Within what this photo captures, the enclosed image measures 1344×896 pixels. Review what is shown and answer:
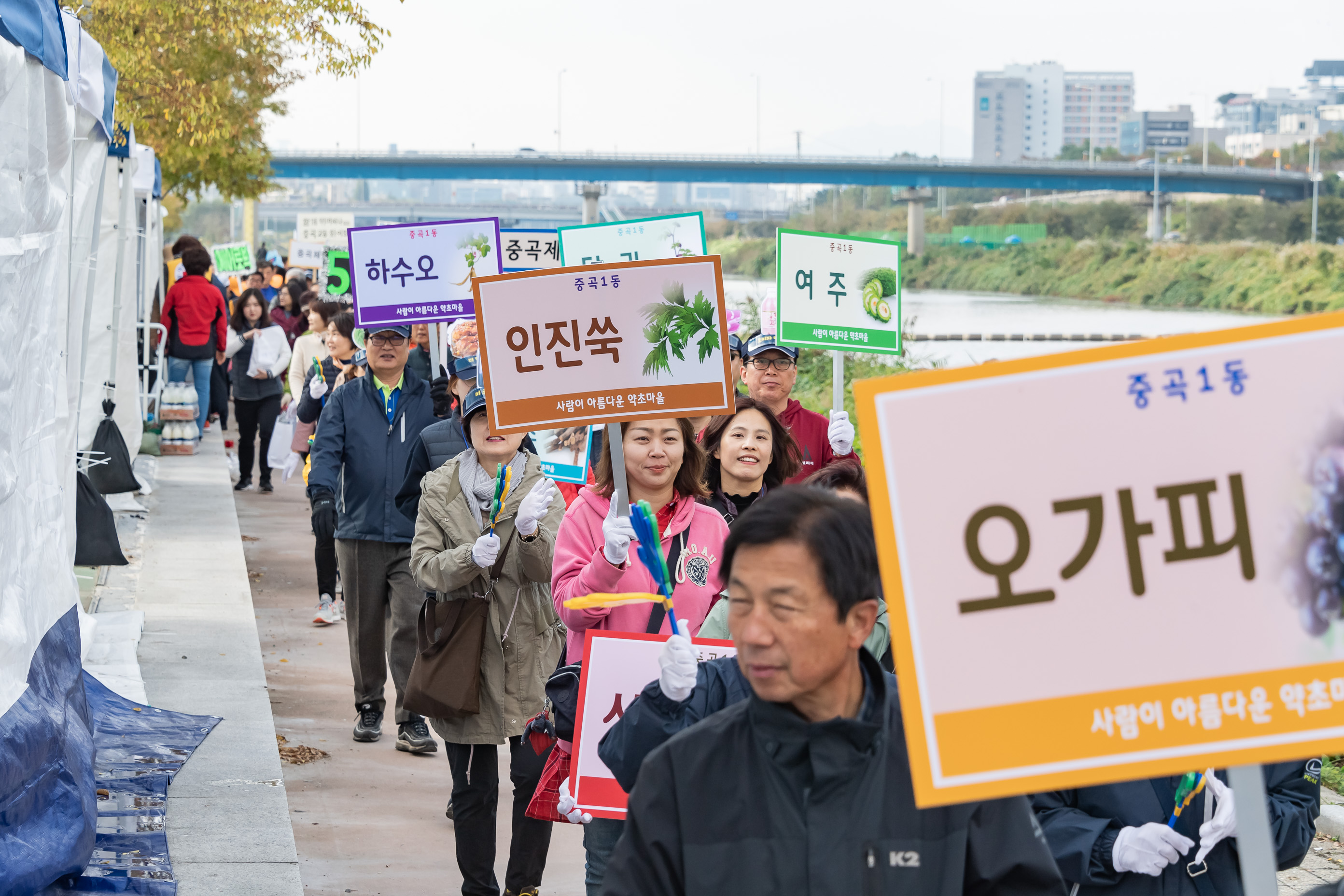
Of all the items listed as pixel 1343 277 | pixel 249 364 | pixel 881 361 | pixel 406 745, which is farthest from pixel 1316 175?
pixel 406 745

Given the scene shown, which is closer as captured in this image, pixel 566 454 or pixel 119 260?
pixel 566 454

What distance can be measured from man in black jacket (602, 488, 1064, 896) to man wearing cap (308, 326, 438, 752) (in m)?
4.82

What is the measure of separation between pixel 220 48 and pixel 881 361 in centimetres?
998

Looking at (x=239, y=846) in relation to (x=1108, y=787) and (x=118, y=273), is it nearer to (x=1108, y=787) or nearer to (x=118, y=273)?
(x=1108, y=787)

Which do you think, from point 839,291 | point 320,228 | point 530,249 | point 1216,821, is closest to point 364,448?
point 839,291

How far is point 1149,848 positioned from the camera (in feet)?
9.96

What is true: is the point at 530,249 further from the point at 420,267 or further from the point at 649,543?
the point at 649,543

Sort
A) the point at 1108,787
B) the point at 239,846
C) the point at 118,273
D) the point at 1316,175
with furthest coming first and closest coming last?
the point at 1316,175
the point at 118,273
the point at 239,846
the point at 1108,787

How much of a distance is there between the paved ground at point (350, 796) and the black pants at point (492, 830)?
458mm

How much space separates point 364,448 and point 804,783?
5.32 m

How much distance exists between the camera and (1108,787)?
3.17 metres

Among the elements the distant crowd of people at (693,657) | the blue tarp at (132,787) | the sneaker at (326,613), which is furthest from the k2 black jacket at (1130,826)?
the sneaker at (326,613)

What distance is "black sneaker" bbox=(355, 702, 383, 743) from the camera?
725 centimetres

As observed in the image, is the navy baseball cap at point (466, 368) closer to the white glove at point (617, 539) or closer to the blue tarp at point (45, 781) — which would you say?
the blue tarp at point (45, 781)
